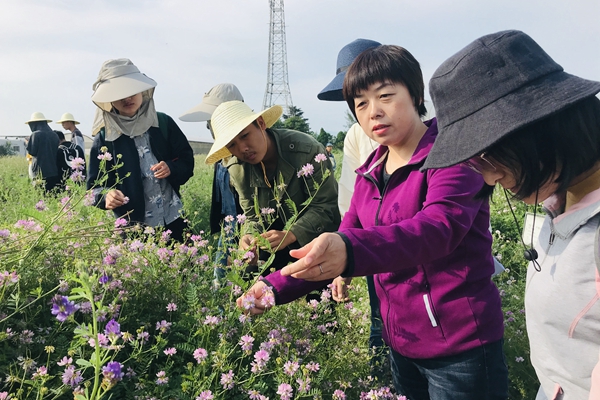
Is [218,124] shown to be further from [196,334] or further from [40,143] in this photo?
[40,143]

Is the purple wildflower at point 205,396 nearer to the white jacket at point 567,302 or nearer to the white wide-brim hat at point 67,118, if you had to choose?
the white jacket at point 567,302

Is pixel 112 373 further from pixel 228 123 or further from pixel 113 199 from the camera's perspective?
pixel 113 199

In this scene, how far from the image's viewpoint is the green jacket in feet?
7.88

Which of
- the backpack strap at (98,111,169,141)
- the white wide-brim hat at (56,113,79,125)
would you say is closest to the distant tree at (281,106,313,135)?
the white wide-brim hat at (56,113,79,125)

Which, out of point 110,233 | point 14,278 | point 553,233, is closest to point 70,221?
point 110,233

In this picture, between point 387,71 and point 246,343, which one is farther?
point 387,71

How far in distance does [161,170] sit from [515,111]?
96.6 inches

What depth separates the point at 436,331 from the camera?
1478 millimetres

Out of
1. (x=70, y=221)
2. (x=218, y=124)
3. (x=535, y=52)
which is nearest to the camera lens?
(x=535, y=52)

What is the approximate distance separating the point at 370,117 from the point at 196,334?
0.92m

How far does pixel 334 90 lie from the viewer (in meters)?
2.80

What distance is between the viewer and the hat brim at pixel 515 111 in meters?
0.90

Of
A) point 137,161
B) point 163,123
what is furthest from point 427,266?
point 163,123

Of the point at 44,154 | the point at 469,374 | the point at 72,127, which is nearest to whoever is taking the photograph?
the point at 469,374
